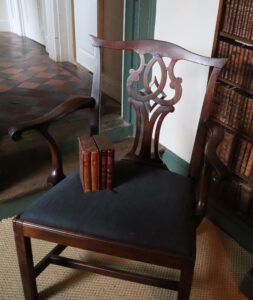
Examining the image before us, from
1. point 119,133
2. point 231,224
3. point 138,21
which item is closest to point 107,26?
point 138,21

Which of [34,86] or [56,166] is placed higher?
[56,166]

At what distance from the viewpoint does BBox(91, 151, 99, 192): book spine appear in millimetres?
1009

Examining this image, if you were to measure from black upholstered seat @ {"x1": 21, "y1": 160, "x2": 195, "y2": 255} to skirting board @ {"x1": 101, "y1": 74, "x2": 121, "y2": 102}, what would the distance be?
1.62 m

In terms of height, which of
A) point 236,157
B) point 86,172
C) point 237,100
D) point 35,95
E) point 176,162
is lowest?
point 176,162

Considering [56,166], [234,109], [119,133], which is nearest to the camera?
[56,166]

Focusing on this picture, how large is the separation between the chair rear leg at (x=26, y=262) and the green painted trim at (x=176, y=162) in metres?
1.01

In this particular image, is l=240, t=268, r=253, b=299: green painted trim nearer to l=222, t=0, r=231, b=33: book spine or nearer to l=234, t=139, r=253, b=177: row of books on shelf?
l=234, t=139, r=253, b=177: row of books on shelf

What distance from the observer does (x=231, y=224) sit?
5.06 feet

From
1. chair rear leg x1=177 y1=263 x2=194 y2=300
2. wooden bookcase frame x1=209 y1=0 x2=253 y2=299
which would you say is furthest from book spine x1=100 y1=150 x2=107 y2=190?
wooden bookcase frame x1=209 y1=0 x2=253 y2=299

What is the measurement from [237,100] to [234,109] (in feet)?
0.14

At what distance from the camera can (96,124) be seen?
4.18 ft

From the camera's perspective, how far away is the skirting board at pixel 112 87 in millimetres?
2648

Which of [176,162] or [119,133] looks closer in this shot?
[176,162]

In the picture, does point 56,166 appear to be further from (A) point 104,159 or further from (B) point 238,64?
(B) point 238,64
